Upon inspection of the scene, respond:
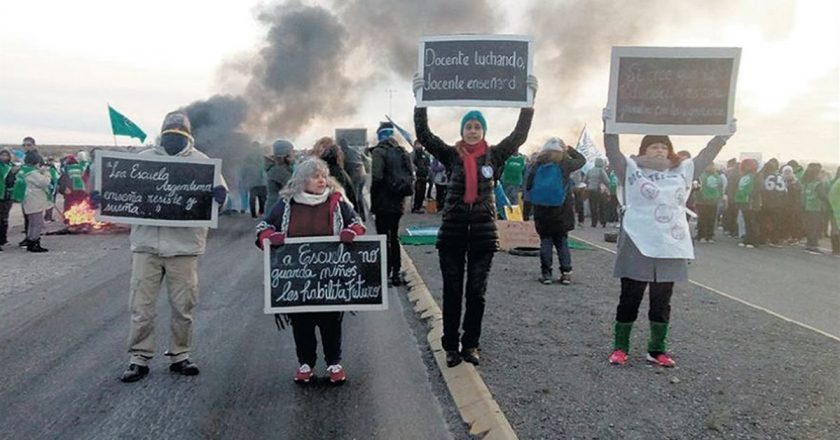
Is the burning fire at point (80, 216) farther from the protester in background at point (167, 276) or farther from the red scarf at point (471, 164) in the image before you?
the red scarf at point (471, 164)

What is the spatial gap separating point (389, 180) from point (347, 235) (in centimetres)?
305

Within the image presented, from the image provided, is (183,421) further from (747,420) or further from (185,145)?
(747,420)

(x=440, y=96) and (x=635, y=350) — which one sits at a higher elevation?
(x=440, y=96)

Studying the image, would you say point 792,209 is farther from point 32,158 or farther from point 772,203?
point 32,158

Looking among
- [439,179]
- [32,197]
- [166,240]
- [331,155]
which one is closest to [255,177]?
[439,179]

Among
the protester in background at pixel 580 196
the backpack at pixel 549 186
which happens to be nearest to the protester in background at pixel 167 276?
the backpack at pixel 549 186

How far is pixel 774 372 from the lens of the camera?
482cm

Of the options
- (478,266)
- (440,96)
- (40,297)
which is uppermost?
(440,96)

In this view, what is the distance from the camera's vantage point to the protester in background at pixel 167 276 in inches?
186

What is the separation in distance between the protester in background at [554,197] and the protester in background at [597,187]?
955cm

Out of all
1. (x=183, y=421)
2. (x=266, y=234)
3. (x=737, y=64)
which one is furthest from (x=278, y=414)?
(x=737, y=64)

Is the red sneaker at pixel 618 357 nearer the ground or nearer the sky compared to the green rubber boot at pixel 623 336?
nearer the ground

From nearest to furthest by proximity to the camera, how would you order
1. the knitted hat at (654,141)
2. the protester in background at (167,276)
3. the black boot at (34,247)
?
the protester in background at (167,276)
the knitted hat at (654,141)
the black boot at (34,247)

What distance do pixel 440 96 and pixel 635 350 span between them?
8.53 ft
